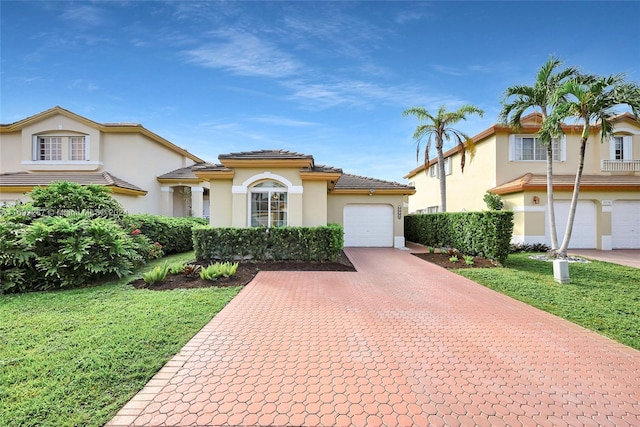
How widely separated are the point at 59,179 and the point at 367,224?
2043cm

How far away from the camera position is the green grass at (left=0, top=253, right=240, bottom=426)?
295 cm

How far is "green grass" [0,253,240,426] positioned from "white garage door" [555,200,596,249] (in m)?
19.0

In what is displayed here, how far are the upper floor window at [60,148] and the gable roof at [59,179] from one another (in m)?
1.30

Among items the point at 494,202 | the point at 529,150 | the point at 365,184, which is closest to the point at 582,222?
the point at 494,202

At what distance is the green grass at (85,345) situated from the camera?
2949 mm

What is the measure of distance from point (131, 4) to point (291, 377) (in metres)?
14.7

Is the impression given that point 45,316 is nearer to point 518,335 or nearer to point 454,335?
point 454,335

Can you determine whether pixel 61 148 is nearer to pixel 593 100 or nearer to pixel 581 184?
pixel 593 100

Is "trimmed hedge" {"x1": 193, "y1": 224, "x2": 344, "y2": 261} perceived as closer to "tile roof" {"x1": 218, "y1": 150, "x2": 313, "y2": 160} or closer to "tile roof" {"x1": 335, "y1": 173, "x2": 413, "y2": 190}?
"tile roof" {"x1": 218, "y1": 150, "x2": 313, "y2": 160}

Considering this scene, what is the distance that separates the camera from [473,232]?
1216 centimetres

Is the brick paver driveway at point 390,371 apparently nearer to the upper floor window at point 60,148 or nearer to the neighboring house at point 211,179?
the neighboring house at point 211,179

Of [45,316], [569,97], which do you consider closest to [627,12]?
[569,97]

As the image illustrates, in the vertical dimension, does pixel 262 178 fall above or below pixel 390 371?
above

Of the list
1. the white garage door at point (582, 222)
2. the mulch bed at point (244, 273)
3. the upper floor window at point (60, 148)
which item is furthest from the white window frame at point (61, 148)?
the white garage door at point (582, 222)
